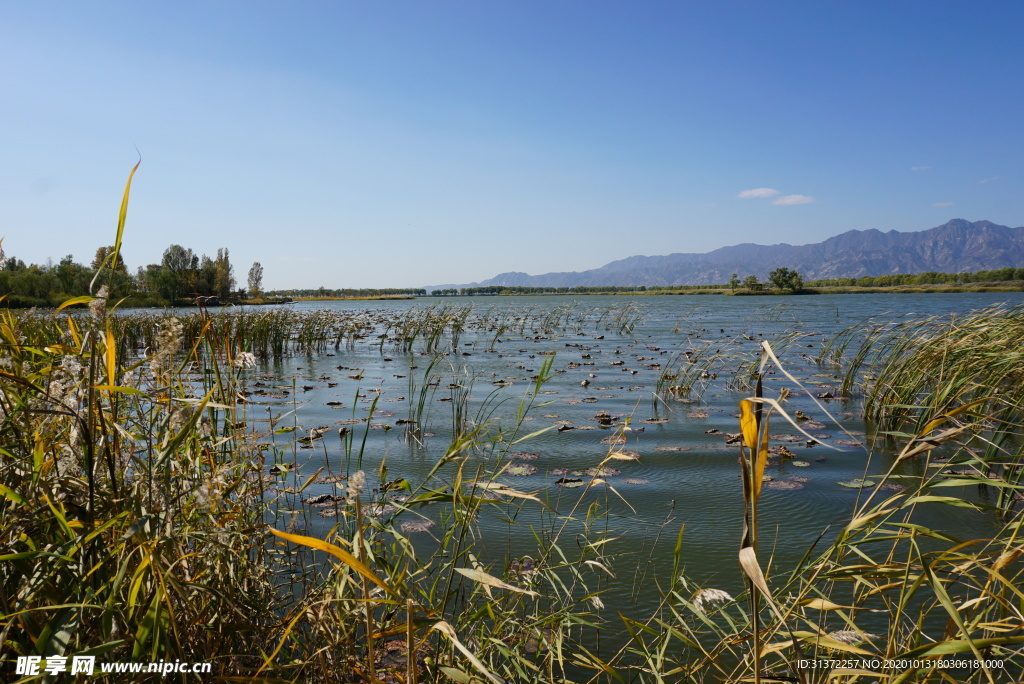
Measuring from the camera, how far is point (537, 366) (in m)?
10.5

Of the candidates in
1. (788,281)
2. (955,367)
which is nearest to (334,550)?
(955,367)

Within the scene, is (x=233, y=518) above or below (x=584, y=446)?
above

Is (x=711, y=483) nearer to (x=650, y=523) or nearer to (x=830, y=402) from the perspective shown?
(x=650, y=523)

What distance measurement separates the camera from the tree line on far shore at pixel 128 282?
2167mm

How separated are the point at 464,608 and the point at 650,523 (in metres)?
1.63

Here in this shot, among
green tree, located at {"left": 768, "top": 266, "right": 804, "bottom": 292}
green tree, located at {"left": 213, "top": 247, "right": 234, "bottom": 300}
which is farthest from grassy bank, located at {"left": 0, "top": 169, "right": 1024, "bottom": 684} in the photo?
green tree, located at {"left": 768, "top": 266, "right": 804, "bottom": 292}

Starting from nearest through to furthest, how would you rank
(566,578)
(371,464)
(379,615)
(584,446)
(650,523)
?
(379,615) → (566,578) → (650,523) → (371,464) → (584,446)

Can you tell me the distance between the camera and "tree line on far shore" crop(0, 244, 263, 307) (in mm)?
2167

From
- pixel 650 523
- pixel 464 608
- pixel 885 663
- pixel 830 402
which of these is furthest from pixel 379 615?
pixel 830 402

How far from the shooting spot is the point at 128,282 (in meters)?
2.77

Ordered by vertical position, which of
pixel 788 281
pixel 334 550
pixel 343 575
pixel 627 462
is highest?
pixel 788 281

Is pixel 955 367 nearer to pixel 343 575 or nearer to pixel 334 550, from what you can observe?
pixel 343 575

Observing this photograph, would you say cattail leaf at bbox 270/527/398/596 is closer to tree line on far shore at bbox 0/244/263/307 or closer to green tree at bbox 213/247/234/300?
tree line on far shore at bbox 0/244/263/307

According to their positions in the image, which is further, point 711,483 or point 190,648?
point 711,483
